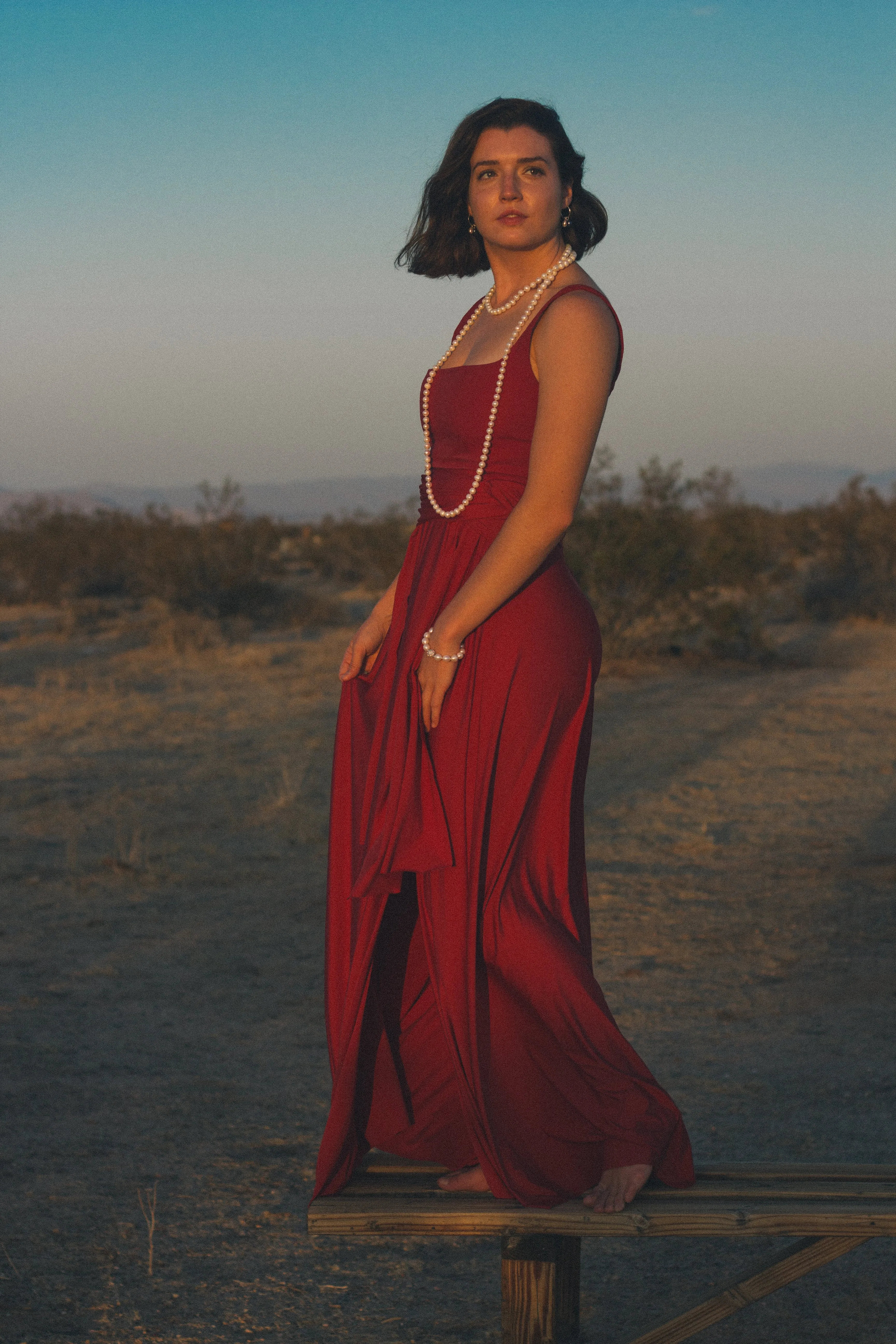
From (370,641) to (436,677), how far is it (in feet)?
1.16

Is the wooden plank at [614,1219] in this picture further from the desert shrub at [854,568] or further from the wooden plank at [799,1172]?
the desert shrub at [854,568]

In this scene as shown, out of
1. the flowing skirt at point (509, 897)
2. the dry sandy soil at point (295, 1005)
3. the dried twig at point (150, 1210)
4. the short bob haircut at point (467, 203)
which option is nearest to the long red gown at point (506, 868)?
the flowing skirt at point (509, 897)

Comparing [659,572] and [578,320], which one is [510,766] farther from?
[659,572]

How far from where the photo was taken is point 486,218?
2045 mm

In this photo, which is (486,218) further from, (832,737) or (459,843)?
(832,737)

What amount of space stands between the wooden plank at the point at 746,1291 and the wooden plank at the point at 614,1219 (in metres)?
0.08

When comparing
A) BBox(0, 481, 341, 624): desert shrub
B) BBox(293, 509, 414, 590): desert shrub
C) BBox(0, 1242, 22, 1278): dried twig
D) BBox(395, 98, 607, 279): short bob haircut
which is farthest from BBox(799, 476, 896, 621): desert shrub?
BBox(0, 1242, 22, 1278): dried twig

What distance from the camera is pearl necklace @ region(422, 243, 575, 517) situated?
6.52ft

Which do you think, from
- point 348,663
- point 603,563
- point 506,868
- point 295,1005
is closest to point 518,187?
point 348,663

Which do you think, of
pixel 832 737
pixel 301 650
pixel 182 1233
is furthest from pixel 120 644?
pixel 182 1233

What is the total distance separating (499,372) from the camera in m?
1.99

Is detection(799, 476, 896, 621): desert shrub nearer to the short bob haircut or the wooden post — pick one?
the short bob haircut

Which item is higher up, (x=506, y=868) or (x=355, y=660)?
(x=355, y=660)

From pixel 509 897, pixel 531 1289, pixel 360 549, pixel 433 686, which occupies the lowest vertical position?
pixel 531 1289
